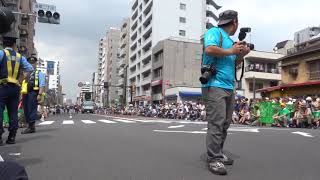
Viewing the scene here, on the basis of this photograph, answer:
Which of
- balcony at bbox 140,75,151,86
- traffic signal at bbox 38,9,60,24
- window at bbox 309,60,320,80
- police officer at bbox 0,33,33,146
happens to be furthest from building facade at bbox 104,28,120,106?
police officer at bbox 0,33,33,146

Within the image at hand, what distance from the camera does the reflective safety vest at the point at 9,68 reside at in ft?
19.6

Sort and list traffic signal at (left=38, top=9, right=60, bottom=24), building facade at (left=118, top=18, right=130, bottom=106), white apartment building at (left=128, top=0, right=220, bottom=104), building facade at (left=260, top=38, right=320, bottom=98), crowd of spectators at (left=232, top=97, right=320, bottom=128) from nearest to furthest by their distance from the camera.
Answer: crowd of spectators at (left=232, top=97, right=320, bottom=128)
traffic signal at (left=38, top=9, right=60, bottom=24)
building facade at (left=260, top=38, right=320, bottom=98)
white apartment building at (left=128, top=0, right=220, bottom=104)
building facade at (left=118, top=18, right=130, bottom=106)

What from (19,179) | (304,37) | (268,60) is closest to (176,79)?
(268,60)

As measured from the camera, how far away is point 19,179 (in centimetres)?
170

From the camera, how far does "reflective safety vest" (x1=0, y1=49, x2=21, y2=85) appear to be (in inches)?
236

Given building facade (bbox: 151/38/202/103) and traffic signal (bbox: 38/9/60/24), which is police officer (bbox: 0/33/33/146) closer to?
traffic signal (bbox: 38/9/60/24)

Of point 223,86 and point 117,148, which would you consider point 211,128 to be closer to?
point 223,86

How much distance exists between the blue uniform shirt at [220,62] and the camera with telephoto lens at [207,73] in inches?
2.2

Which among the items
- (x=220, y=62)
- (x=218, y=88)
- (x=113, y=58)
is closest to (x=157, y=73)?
(x=220, y=62)

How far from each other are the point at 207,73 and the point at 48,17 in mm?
20673

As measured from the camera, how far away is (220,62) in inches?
173

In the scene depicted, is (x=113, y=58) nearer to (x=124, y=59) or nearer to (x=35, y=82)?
(x=124, y=59)

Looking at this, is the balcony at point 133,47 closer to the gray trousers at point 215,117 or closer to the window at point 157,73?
the window at point 157,73

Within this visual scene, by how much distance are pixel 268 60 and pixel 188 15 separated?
19915mm
